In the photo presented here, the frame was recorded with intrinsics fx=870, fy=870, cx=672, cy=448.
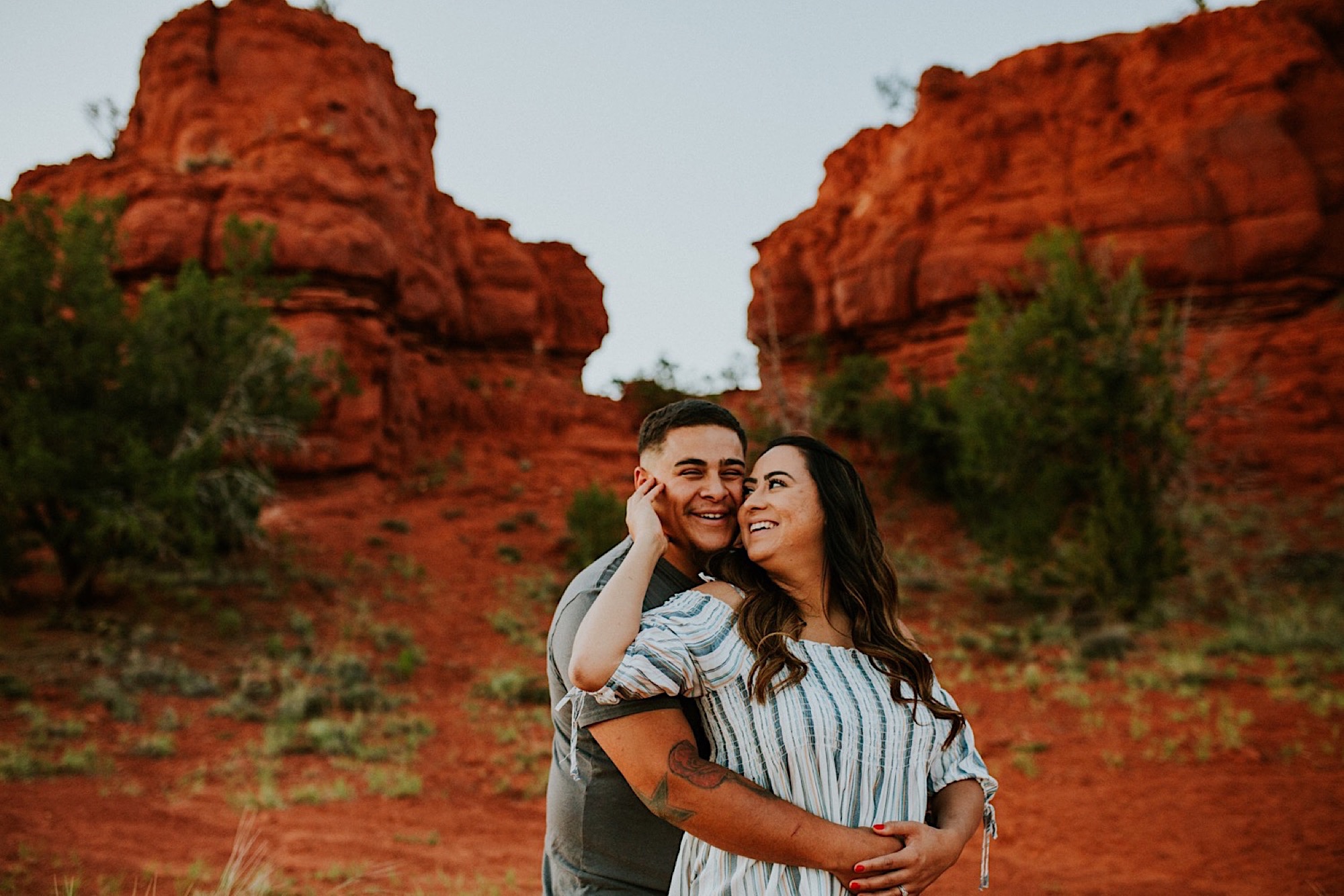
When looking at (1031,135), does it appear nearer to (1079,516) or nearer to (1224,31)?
(1224,31)

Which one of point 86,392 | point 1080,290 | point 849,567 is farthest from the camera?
point 1080,290

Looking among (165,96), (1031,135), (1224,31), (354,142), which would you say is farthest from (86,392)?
(1224,31)

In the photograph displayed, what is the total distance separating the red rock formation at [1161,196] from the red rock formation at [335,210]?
11142 millimetres

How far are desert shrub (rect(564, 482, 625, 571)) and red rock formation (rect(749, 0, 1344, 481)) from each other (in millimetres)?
5871

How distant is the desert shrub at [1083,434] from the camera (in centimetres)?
1428

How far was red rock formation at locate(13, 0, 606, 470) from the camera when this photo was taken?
23125mm

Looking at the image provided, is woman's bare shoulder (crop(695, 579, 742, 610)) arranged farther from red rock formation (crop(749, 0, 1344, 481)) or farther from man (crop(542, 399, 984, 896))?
red rock formation (crop(749, 0, 1344, 481))

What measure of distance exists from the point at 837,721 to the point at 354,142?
1112 inches

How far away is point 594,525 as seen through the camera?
62.7ft

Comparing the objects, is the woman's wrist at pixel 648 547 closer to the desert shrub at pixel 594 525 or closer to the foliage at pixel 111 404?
the foliage at pixel 111 404

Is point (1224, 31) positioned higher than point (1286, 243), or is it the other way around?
point (1224, 31)

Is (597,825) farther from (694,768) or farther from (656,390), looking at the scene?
(656,390)

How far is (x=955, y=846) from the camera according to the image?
6.24 ft

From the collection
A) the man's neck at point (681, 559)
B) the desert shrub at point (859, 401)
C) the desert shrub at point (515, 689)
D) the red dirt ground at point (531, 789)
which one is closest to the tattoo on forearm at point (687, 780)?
the man's neck at point (681, 559)
